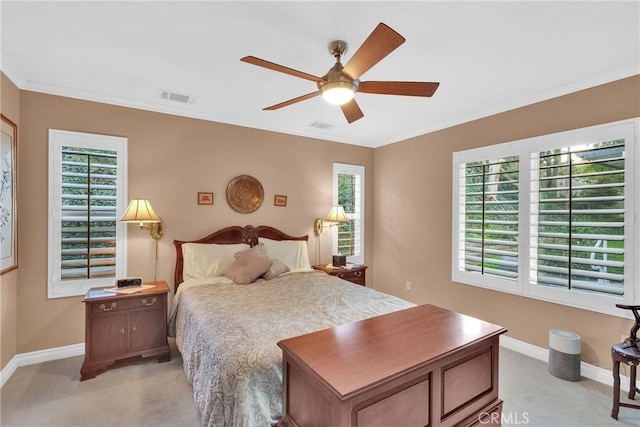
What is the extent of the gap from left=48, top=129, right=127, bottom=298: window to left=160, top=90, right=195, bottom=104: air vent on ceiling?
696mm

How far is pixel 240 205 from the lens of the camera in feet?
13.1

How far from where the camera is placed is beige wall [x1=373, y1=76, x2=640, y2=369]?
8.98ft

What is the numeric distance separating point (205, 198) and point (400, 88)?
273cm

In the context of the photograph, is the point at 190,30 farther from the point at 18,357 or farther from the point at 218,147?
the point at 18,357

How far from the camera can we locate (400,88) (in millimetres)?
2025

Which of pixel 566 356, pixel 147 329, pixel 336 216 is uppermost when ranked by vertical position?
pixel 336 216

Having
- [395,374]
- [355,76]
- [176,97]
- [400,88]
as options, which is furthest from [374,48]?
[176,97]

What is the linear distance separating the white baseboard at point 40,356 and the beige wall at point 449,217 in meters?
4.14

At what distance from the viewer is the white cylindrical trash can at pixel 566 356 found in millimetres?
2695

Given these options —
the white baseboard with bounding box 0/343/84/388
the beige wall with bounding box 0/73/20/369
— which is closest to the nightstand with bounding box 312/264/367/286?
the white baseboard with bounding box 0/343/84/388

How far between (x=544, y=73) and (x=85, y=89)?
4443 mm

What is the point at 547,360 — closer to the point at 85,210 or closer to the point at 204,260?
the point at 204,260

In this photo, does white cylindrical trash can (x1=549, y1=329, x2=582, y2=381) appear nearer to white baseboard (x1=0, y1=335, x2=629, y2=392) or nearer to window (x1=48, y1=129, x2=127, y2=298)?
white baseboard (x1=0, y1=335, x2=629, y2=392)

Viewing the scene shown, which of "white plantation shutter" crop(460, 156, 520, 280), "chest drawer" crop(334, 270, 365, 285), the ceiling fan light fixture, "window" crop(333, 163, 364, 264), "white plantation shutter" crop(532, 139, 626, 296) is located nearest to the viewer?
the ceiling fan light fixture
